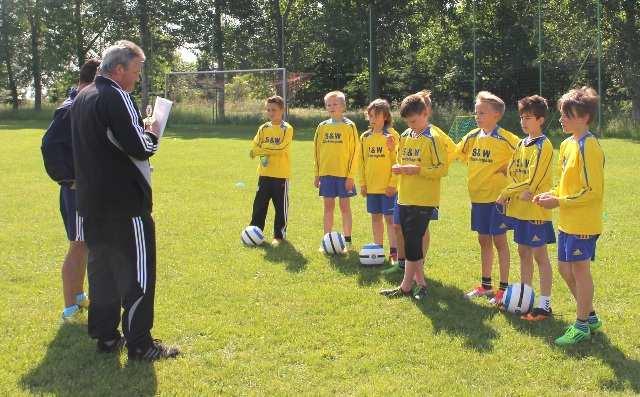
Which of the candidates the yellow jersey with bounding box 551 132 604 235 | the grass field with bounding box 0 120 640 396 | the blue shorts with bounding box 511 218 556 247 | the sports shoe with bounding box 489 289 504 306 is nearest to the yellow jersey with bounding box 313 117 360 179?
the grass field with bounding box 0 120 640 396

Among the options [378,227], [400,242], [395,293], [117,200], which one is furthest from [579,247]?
[117,200]

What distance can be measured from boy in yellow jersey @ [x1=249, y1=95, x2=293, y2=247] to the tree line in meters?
20.0

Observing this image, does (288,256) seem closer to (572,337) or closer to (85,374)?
(85,374)

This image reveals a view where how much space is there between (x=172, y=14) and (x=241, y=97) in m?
9.69

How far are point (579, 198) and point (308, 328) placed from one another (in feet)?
7.40

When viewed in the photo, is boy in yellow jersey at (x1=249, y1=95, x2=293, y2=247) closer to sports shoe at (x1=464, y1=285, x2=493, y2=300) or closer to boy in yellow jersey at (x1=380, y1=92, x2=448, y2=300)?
boy in yellow jersey at (x1=380, y1=92, x2=448, y2=300)

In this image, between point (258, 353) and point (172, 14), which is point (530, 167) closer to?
point (258, 353)

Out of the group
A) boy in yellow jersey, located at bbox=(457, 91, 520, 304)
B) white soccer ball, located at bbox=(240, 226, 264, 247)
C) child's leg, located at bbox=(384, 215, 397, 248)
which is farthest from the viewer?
white soccer ball, located at bbox=(240, 226, 264, 247)

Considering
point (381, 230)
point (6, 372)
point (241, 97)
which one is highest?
point (241, 97)

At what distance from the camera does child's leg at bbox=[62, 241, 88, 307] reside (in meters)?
5.25

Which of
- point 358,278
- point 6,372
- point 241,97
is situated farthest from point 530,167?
point 241,97

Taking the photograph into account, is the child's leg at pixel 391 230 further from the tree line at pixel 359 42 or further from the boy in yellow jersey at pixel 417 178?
the tree line at pixel 359 42

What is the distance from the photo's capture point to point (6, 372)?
14.1 ft

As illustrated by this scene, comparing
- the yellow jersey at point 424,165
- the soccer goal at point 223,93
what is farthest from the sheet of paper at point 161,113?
the soccer goal at point 223,93
